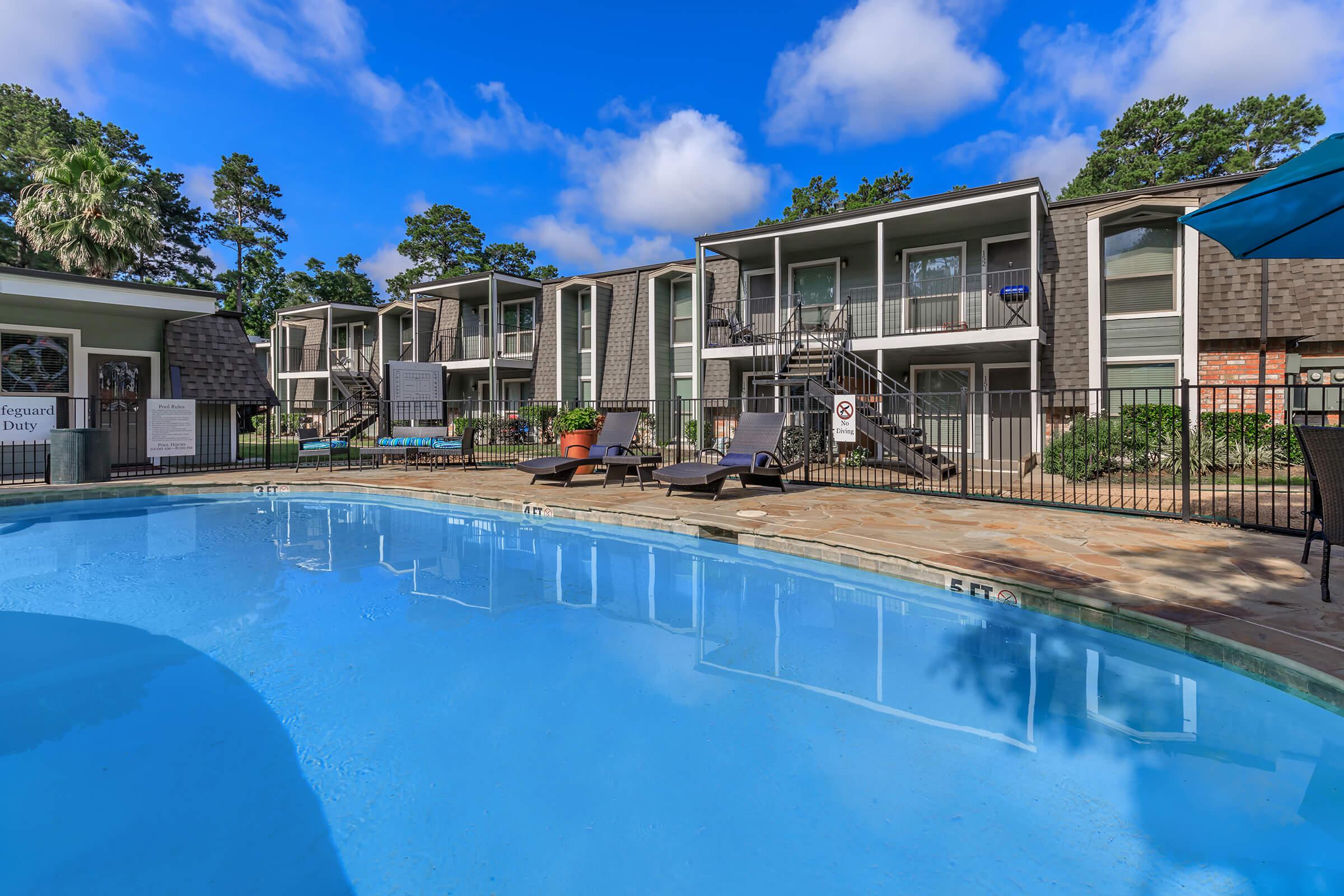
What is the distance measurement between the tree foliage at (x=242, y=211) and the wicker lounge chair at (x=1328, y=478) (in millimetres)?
44867

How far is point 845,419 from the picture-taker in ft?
32.9

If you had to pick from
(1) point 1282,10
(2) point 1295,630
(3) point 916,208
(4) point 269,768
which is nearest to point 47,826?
(4) point 269,768

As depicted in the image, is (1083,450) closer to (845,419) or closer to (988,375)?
(988,375)

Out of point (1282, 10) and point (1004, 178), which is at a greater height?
point (1282, 10)

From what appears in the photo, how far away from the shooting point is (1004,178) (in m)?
14.1

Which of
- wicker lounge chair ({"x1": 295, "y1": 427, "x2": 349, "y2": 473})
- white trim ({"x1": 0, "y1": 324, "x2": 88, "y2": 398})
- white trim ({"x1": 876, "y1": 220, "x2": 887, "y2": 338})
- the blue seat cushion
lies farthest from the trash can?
white trim ({"x1": 876, "y1": 220, "x2": 887, "y2": 338})

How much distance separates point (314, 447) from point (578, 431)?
5.66 meters

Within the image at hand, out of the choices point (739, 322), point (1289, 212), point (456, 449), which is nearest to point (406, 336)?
point (456, 449)

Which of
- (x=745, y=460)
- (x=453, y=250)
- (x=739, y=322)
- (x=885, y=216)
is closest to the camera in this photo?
(x=745, y=460)

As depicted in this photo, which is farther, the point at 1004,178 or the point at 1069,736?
the point at 1004,178

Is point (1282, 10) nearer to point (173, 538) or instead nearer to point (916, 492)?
point (916, 492)

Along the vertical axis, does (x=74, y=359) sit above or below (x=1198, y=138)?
below

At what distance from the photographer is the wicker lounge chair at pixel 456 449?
1314 centimetres

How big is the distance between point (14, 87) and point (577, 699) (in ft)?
137
